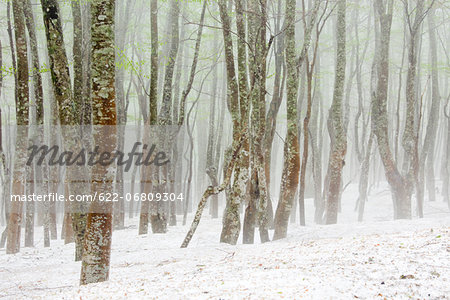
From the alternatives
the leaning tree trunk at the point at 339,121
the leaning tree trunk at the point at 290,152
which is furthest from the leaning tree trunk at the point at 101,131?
the leaning tree trunk at the point at 339,121

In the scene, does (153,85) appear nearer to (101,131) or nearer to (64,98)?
(64,98)

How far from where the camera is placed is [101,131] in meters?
4.52

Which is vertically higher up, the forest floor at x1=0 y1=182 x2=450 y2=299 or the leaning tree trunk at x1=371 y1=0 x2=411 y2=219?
the leaning tree trunk at x1=371 y1=0 x2=411 y2=219

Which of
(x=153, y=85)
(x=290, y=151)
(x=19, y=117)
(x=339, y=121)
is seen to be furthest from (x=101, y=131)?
(x=339, y=121)

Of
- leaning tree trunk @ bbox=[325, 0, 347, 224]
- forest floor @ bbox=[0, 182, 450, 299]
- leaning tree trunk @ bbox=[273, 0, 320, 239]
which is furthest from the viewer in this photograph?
leaning tree trunk @ bbox=[325, 0, 347, 224]

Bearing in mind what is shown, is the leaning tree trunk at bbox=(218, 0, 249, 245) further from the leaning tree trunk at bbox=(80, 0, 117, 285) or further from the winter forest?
the leaning tree trunk at bbox=(80, 0, 117, 285)

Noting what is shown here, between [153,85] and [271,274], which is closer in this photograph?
[271,274]

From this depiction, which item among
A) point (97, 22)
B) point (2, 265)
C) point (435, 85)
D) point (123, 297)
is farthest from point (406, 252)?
point (435, 85)

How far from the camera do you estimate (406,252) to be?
172 inches

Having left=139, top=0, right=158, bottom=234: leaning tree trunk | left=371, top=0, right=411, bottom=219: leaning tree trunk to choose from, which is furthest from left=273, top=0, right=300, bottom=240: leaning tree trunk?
left=371, top=0, right=411, bottom=219: leaning tree trunk

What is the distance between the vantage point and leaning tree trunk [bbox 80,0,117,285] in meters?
4.56

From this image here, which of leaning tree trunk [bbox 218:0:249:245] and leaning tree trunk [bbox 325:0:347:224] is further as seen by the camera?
leaning tree trunk [bbox 325:0:347:224]

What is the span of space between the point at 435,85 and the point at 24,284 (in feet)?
49.8

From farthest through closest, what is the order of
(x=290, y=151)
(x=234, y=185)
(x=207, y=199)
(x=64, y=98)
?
1. (x=290, y=151)
2. (x=234, y=185)
3. (x=207, y=199)
4. (x=64, y=98)
